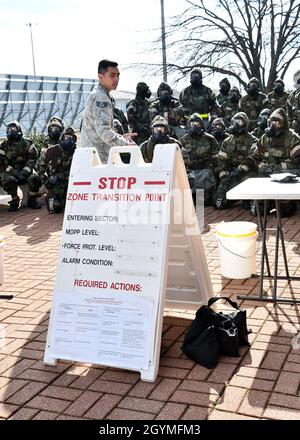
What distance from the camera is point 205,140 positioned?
917cm

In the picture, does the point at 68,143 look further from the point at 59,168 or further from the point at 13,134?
Result: the point at 13,134

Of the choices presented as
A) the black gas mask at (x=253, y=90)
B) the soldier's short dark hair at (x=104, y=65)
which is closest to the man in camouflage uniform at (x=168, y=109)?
the black gas mask at (x=253, y=90)

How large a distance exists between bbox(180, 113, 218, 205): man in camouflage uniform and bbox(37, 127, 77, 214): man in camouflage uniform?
198 cm

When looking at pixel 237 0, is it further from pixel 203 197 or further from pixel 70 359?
pixel 70 359

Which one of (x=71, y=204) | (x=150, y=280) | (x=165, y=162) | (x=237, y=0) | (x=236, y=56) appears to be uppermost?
(x=237, y=0)

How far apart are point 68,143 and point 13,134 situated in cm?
118

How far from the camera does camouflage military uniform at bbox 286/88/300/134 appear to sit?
11.3 m

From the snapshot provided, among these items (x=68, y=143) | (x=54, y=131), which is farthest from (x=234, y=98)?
(x=68, y=143)

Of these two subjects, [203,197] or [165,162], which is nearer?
[165,162]

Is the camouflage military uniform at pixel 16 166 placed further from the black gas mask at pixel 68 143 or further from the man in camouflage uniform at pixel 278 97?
the man in camouflage uniform at pixel 278 97

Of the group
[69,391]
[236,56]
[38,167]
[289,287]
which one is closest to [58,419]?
[69,391]

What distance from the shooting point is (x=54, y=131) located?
1017cm
